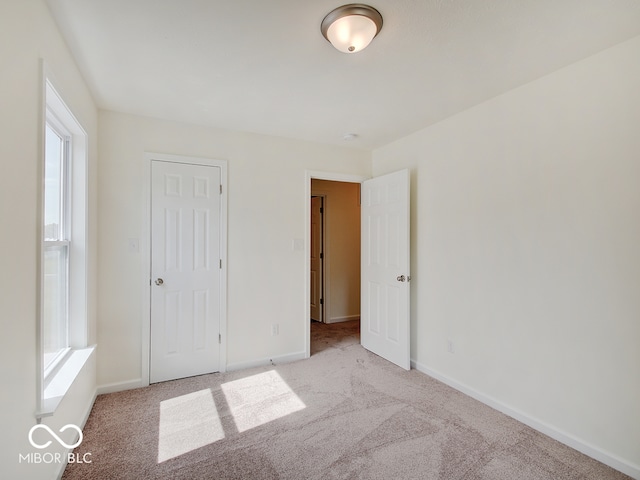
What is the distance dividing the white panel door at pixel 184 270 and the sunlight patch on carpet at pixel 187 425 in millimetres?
439

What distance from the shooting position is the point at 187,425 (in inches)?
86.5

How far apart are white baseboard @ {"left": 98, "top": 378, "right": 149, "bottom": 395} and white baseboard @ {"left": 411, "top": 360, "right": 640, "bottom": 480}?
270 centimetres

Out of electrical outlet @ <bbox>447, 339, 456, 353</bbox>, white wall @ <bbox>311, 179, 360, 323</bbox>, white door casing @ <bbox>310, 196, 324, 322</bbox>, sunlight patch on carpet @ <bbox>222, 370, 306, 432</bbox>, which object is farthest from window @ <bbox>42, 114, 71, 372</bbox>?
white door casing @ <bbox>310, 196, 324, 322</bbox>

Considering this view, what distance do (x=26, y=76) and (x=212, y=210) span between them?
1.82 metres

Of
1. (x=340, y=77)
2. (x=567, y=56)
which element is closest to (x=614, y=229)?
(x=567, y=56)

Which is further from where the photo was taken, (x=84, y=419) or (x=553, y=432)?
(x=84, y=419)

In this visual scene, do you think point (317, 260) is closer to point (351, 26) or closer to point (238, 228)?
point (238, 228)

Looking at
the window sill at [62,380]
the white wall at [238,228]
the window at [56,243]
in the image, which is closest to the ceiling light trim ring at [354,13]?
the window at [56,243]

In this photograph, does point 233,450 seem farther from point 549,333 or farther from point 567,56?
point 567,56

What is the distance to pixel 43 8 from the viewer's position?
1456 mm

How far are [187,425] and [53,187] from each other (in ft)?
6.00

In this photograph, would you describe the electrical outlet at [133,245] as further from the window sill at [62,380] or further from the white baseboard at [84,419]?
the white baseboard at [84,419]

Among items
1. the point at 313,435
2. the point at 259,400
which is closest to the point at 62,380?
the point at 259,400

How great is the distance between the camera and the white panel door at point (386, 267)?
10.4ft
